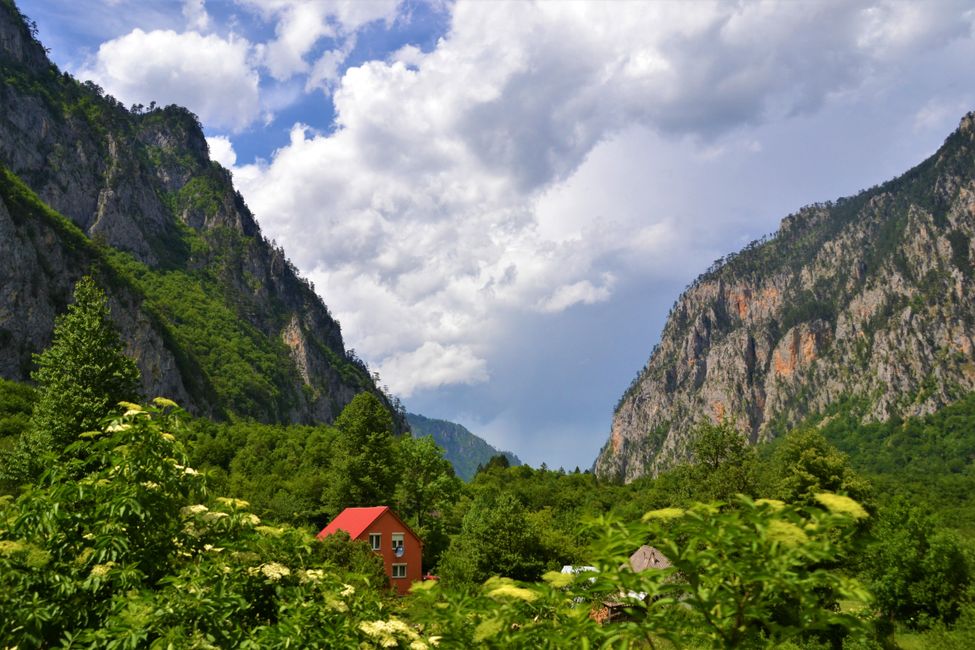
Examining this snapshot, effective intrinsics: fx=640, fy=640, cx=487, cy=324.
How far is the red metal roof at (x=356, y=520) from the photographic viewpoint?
5000 centimetres

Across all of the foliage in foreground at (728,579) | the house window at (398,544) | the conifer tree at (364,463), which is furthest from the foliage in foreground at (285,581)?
the conifer tree at (364,463)

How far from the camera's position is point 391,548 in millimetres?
51250

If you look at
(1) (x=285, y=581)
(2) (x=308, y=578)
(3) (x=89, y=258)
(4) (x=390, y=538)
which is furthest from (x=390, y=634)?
(3) (x=89, y=258)

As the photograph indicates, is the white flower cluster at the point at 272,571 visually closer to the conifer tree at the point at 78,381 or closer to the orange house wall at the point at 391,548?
the conifer tree at the point at 78,381

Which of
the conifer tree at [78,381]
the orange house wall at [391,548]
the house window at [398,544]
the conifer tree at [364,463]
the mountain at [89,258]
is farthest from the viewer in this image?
the mountain at [89,258]

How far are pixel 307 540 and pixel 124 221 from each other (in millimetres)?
207424

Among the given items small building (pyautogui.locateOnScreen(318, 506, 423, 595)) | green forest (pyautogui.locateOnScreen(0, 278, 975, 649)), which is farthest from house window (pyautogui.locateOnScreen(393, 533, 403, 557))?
green forest (pyautogui.locateOnScreen(0, 278, 975, 649))

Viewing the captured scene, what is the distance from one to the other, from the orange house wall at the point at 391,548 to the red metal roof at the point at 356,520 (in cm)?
36

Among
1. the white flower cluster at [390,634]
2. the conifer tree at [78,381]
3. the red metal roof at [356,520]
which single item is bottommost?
the white flower cluster at [390,634]

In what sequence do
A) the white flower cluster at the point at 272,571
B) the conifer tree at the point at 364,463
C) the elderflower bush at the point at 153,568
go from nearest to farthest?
the elderflower bush at the point at 153,568 → the white flower cluster at the point at 272,571 → the conifer tree at the point at 364,463

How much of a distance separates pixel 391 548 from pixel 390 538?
2.58ft

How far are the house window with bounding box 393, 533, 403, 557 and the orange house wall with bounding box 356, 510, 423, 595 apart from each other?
253 mm

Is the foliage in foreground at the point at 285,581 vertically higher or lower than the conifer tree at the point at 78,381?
lower

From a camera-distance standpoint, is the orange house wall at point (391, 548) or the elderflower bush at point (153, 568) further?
the orange house wall at point (391, 548)
